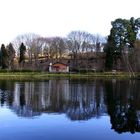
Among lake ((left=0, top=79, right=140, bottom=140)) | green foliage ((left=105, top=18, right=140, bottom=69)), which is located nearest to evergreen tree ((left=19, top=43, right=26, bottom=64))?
green foliage ((left=105, top=18, right=140, bottom=69))

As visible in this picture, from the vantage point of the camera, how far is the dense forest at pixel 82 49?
282ft

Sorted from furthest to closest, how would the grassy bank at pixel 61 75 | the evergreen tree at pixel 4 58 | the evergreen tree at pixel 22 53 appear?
the evergreen tree at pixel 22 53 < the evergreen tree at pixel 4 58 < the grassy bank at pixel 61 75

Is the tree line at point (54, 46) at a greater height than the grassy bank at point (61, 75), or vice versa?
the tree line at point (54, 46)

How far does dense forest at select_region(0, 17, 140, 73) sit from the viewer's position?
85.8 metres

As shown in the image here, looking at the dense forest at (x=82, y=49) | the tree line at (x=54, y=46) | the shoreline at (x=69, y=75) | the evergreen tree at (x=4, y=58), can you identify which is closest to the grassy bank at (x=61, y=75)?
the shoreline at (x=69, y=75)

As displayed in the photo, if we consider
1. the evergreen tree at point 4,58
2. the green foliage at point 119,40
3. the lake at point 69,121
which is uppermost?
the green foliage at point 119,40

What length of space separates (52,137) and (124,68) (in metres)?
72.1

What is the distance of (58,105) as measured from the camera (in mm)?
28109

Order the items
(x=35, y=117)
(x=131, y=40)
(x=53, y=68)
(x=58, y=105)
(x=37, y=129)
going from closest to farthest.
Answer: (x=37, y=129) → (x=35, y=117) → (x=58, y=105) → (x=131, y=40) → (x=53, y=68)

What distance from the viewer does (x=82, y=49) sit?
107 meters

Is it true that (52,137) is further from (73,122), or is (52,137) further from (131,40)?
(131,40)

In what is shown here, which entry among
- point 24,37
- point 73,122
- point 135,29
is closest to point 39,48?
point 24,37

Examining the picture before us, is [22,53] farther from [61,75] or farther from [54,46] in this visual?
[61,75]

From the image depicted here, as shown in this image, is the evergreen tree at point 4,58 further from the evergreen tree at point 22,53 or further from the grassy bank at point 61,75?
the grassy bank at point 61,75
